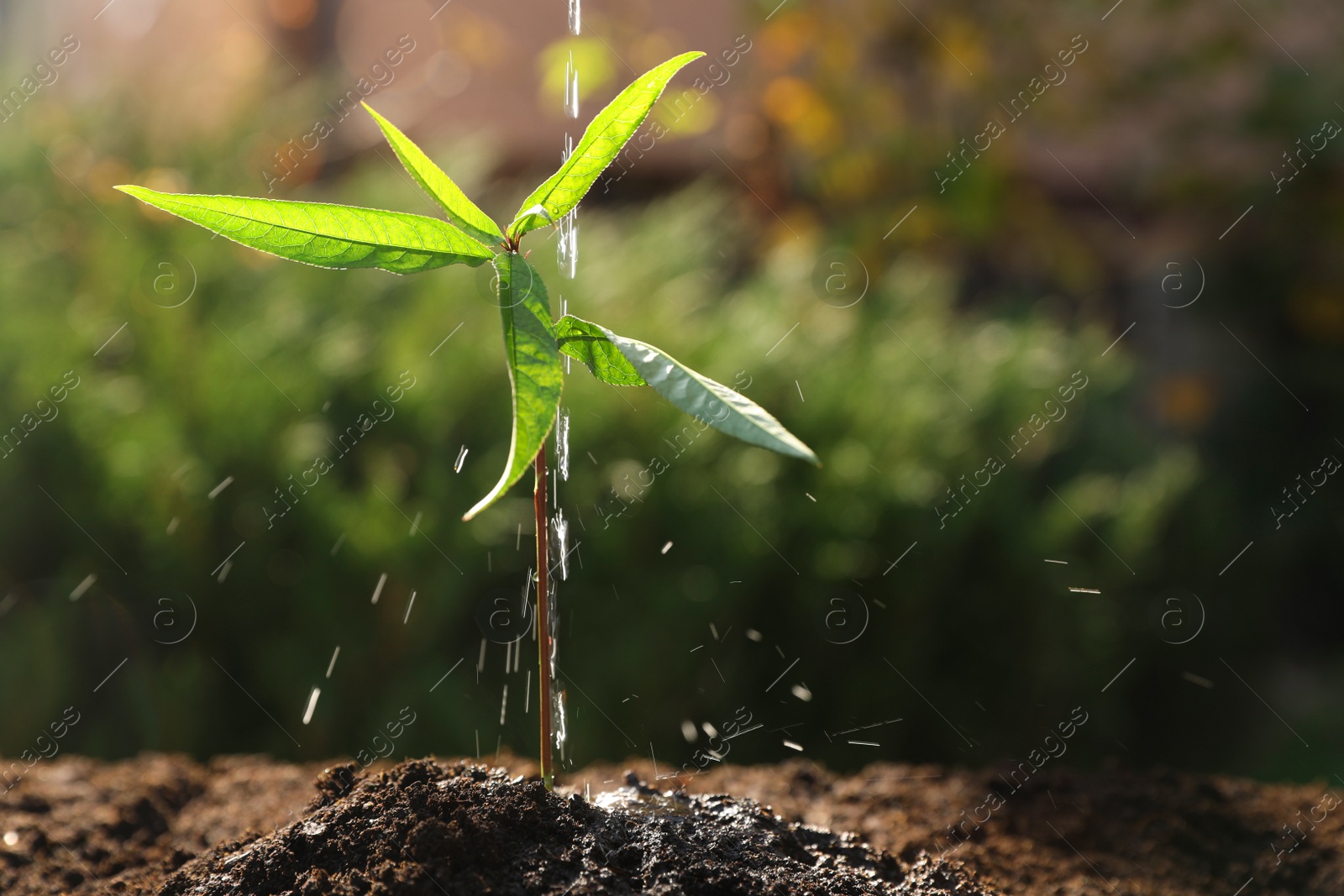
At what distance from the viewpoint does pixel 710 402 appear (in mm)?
877

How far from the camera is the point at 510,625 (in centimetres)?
260

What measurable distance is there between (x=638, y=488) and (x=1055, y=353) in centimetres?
199

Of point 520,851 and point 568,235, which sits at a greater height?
point 568,235

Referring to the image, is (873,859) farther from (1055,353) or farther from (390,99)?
(390,99)

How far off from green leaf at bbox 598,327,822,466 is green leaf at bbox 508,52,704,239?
170 mm

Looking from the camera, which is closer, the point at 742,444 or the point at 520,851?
the point at 520,851

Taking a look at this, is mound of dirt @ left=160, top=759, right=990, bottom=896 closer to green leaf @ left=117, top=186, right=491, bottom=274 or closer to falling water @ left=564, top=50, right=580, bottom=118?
green leaf @ left=117, top=186, right=491, bottom=274

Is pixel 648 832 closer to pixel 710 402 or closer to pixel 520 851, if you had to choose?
pixel 520 851

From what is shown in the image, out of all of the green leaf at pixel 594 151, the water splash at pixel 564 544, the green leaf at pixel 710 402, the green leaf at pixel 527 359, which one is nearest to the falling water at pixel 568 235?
the green leaf at pixel 594 151

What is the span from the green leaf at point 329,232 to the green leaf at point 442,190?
0.7 inches

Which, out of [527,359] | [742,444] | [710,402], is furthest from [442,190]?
[742,444]

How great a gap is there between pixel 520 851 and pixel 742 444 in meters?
1.99

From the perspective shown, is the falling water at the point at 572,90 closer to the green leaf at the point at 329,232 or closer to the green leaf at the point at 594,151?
the green leaf at the point at 594,151

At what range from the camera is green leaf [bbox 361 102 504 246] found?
1.05 metres
